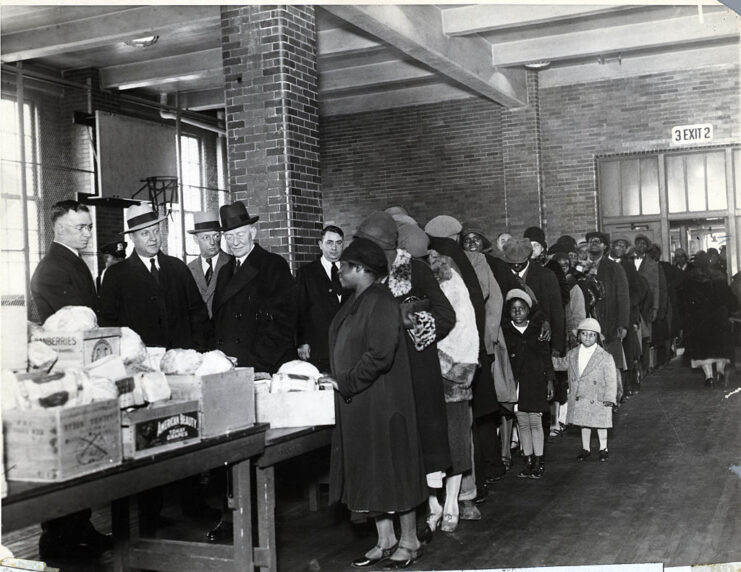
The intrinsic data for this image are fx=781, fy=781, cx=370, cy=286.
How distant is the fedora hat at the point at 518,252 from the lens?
6.62 m

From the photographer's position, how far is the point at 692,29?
10305 mm

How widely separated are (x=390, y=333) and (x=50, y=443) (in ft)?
5.40

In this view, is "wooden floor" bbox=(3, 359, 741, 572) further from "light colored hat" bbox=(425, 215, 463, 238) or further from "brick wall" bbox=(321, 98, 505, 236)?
"brick wall" bbox=(321, 98, 505, 236)

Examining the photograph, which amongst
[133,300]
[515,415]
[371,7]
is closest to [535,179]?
[371,7]

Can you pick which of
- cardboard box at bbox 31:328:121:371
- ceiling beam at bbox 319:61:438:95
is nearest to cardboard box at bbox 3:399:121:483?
cardboard box at bbox 31:328:121:371

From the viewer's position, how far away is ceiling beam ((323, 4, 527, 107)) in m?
7.83

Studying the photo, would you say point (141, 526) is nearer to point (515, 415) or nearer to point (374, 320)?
point (374, 320)

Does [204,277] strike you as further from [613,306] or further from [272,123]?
[613,306]

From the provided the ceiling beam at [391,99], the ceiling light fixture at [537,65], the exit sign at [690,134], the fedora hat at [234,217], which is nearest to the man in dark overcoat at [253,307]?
the fedora hat at [234,217]

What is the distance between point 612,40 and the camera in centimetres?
1070

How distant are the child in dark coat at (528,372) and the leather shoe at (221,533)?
2318 mm

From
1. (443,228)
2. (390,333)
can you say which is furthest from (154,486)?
(443,228)

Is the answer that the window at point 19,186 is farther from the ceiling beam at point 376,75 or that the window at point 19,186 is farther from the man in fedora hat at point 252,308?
the man in fedora hat at point 252,308

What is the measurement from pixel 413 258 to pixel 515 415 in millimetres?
2294
